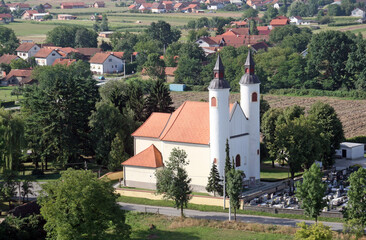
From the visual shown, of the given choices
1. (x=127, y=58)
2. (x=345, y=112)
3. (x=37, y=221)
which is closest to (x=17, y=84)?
(x=127, y=58)

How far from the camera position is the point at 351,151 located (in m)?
70.3

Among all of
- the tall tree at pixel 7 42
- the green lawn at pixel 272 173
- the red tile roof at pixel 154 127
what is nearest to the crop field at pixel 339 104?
the green lawn at pixel 272 173

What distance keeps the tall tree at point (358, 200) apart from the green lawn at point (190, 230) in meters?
4.73

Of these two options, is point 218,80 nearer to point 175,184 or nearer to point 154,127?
point 154,127

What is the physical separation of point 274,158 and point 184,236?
1939cm

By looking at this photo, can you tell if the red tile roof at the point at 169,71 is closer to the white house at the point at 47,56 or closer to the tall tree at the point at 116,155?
the white house at the point at 47,56

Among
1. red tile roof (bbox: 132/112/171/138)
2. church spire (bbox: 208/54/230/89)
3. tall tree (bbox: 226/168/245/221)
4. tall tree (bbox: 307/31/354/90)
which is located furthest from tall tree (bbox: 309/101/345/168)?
tall tree (bbox: 307/31/354/90)

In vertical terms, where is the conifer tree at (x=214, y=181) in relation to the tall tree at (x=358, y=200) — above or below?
below

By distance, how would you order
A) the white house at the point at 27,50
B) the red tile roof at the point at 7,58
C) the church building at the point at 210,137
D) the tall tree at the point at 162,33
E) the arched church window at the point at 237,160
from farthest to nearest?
the tall tree at the point at 162,33 < the white house at the point at 27,50 < the red tile roof at the point at 7,58 < the arched church window at the point at 237,160 < the church building at the point at 210,137

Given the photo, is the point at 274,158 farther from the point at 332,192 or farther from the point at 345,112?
the point at 345,112

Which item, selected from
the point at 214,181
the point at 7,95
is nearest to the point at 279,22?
the point at 7,95

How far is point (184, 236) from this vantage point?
4891 centimetres

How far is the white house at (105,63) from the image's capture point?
13462cm

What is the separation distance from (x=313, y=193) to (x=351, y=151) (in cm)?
2396
